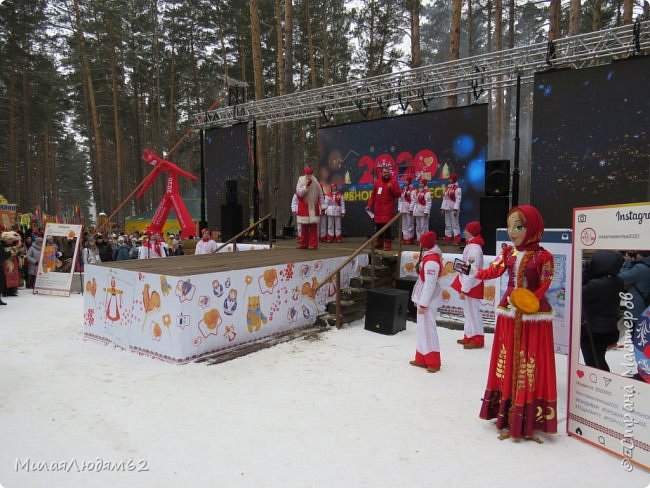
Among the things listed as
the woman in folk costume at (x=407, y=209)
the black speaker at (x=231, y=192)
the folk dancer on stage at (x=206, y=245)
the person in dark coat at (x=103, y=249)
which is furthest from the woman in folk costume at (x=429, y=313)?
the person in dark coat at (x=103, y=249)

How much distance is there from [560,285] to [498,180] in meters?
3.89

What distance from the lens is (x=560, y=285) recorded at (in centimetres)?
466

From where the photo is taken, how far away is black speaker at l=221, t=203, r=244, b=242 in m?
12.8

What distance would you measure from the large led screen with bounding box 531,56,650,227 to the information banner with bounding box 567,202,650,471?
19.5 ft

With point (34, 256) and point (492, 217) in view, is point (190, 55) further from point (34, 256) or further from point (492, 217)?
point (492, 217)

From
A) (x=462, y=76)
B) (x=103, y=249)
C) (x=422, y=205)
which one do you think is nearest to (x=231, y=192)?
(x=103, y=249)

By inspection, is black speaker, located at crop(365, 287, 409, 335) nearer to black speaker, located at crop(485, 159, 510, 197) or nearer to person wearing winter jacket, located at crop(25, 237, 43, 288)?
black speaker, located at crop(485, 159, 510, 197)

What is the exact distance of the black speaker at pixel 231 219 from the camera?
42.0ft

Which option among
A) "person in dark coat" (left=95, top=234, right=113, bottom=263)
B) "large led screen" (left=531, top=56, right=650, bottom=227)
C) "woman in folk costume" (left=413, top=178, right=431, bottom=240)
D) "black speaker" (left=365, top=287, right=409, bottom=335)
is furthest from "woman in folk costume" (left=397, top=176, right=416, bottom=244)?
"person in dark coat" (left=95, top=234, right=113, bottom=263)

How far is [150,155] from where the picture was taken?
14844 mm

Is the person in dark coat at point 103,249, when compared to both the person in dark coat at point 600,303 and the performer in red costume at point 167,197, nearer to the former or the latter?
the performer in red costume at point 167,197

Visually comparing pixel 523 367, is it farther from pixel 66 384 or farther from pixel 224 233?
pixel 224 233

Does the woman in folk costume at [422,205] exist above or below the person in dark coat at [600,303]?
above

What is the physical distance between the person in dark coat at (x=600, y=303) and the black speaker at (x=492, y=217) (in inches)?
166
